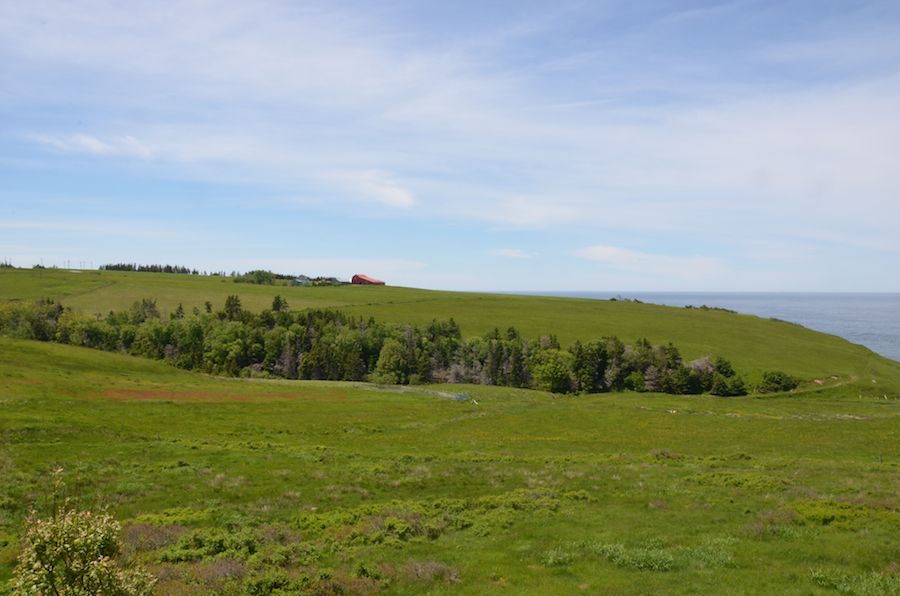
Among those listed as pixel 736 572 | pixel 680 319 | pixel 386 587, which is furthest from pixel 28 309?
pixel 680 319

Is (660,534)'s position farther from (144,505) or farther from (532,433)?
(532,433)

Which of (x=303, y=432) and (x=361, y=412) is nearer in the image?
(x=303, y=432)

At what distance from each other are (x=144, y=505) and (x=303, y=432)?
84.0 ft

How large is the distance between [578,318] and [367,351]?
70.2 m

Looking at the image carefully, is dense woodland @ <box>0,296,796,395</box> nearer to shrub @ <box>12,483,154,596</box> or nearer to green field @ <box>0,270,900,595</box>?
green field @ <box>0,270,900,595</box>

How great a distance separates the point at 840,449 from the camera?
41.8m

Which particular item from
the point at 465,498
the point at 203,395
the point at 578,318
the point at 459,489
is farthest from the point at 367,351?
the point at 465,498

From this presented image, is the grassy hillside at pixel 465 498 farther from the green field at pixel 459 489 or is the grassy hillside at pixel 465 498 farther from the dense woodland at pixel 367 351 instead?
the dense woodland at pixel 367 351

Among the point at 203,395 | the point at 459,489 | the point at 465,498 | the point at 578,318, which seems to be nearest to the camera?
the point at 465,498

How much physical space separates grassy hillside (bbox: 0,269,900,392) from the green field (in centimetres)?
4393

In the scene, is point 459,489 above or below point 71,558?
below

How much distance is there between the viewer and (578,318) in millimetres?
158125

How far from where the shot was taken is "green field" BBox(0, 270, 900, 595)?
51.1 feet

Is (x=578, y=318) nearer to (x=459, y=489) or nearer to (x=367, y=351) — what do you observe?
(x=367, y=351)
